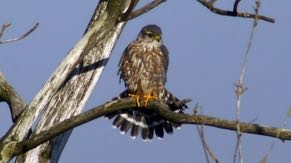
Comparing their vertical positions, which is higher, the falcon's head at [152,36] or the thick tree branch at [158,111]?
the falcon's head at [152,36]

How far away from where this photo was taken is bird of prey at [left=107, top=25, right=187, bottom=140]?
6480mm

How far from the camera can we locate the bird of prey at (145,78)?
21.3 feet

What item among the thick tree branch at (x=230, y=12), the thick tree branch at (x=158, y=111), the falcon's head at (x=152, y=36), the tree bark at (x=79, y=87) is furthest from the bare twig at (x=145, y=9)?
the falcon's head at (x=152, y=36)

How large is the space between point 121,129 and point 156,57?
0.74 metres

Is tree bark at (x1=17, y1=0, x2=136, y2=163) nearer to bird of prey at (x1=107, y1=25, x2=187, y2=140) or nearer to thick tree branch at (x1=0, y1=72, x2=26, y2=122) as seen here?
thick tree branch at (x1=0, y1=72, x2=26, y2=122)

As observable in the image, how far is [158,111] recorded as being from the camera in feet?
16.8

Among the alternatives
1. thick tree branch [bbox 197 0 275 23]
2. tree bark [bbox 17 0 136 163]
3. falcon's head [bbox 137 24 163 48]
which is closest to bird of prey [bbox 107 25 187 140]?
falcon's head [bbox 137 24 163 48]

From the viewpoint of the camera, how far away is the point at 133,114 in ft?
21.5

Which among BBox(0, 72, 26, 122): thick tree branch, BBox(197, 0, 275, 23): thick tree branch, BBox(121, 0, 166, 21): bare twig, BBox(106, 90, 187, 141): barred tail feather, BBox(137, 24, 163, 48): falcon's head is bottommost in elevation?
BBox(0, 72, 26, 122): thick tree branch

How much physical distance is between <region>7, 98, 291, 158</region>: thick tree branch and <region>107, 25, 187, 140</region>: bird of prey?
1.03 meters

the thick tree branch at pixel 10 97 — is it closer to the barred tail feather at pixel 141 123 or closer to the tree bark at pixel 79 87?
the tree bark at pixel 79 87

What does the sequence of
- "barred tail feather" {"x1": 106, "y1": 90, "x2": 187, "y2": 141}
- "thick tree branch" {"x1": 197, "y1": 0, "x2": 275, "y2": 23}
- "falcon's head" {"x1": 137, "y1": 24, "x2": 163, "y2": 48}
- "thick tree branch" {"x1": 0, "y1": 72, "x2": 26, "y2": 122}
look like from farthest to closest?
"falcon's head" {"x1": 137, "y1": 24, "x2": 163, "y2": 48}, "barred tail feather" {"x1": 106, "y1": 90, "x2": 187, "y2": 141}, "thick tree branch" {"x1": 0, "y1": 72, "x2": 26, "y2": 122}, "thick tree branch" {"x1": 197, "y1": 0, "x2": 275, "y2": 23}

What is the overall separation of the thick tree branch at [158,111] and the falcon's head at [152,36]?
4.77 feet

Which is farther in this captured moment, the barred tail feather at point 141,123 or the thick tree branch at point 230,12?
the barred tail feather at point 141,123
